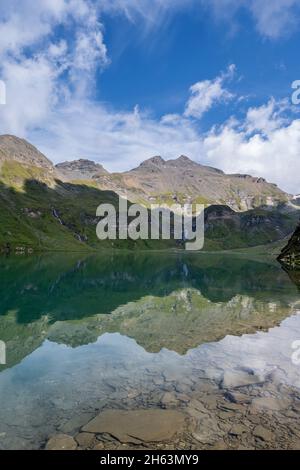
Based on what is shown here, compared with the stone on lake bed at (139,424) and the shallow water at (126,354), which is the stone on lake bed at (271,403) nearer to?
the shallow water at (126,354)

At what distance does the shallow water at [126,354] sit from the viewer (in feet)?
84.5

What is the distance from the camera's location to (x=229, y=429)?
71.6 ft

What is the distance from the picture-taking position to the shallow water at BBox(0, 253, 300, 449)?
25.8 metres

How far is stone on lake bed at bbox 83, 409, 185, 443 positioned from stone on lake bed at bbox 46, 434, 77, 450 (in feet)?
4.25

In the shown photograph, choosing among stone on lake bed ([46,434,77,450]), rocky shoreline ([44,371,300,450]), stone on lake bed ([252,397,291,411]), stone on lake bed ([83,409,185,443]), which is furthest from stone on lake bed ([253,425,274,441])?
stone on lake bed ([46,434,77,450])

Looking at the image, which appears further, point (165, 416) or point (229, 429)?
point (165, 416)

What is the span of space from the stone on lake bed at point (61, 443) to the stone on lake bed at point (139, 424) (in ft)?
4.25

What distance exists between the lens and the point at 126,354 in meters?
39.4

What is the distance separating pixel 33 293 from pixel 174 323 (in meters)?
46.1

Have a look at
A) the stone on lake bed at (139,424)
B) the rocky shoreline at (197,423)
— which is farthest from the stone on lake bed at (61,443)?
the stone on lake bed at (139,424)

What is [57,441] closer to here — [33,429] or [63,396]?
[33,429]
